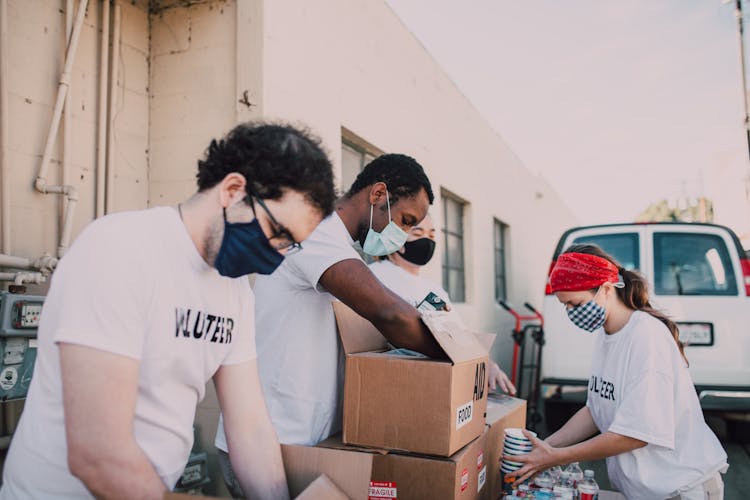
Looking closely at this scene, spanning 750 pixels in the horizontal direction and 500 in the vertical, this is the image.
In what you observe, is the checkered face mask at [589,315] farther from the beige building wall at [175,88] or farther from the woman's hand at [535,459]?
the beige building wall at [175,88]

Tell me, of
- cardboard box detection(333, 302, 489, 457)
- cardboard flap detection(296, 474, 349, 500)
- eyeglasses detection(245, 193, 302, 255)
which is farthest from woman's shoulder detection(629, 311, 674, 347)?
eyeglasses detection(245, 193, 302, 255)

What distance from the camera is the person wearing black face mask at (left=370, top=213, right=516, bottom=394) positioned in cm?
306

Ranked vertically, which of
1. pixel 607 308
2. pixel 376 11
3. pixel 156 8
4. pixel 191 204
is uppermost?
pixel 376 11

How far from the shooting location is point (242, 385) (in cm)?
163

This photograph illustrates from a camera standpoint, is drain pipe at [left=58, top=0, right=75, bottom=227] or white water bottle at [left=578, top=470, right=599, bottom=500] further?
drain pipe at [left=58, top=0, right=75, bottom=227]

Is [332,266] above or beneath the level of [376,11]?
beneath

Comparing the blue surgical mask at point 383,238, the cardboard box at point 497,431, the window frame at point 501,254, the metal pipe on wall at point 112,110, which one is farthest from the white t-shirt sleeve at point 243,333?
the window frame at point 501,254

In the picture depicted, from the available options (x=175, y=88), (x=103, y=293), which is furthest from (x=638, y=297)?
(x=175, y=88)

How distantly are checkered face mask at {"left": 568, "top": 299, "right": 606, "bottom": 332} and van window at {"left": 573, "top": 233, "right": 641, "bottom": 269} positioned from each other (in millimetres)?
3359

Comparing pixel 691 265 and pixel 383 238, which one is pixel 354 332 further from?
pixel 691 265

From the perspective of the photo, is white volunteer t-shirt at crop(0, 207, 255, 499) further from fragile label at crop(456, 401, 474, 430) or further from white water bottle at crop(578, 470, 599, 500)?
white water bottle at crop(578, 470, 599, 500)

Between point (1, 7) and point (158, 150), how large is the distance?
1.10m

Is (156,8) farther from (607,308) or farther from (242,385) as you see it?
(607,308)

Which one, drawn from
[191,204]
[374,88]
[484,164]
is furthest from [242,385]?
[484,164]
